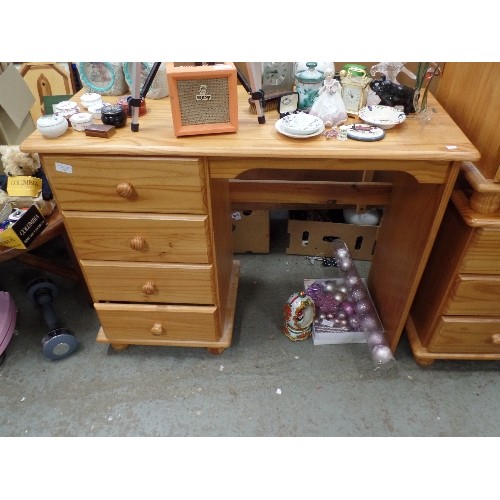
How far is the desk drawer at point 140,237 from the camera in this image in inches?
45.6

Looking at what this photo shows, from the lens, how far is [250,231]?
1957 mm

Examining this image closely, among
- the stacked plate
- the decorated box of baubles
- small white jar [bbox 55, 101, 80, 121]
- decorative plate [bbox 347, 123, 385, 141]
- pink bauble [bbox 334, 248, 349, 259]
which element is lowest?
the decorated box of baubles

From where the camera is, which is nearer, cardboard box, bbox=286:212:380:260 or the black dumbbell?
the black dumbbell

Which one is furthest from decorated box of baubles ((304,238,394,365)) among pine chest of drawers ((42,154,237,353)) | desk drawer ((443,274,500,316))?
pine chest of drawers ((42,154,237,353))

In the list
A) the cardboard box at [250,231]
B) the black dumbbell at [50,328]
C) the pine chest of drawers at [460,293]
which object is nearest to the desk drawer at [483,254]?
the pine chest of drawers at [460,293]

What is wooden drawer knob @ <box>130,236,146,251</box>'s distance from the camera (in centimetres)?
118

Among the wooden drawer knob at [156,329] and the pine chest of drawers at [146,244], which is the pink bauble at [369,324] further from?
the wooden drawer knob at [156,329]

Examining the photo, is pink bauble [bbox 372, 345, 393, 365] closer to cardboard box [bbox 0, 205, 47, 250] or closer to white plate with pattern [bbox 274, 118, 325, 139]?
→ white plate with pattern [bbox 274, 118, 325, 139]

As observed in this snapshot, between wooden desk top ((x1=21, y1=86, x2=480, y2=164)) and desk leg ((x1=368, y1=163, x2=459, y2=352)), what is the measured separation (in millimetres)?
74

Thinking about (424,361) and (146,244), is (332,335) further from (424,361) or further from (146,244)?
(146,244)

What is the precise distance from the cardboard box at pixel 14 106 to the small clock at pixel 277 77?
1.26 meters

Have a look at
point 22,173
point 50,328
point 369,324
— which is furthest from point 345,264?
point 22,173

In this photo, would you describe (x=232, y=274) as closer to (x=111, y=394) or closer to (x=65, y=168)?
(x=111, y=394)

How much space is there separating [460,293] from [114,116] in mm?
1165
